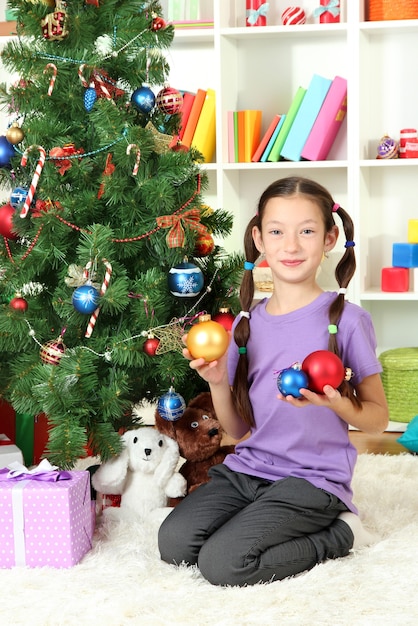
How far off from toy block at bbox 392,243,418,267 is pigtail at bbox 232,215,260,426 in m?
1.28

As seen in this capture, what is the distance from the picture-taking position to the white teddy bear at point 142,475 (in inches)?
80.7

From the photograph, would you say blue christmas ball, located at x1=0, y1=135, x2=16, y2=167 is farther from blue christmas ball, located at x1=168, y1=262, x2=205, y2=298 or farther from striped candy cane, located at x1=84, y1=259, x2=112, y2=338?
blue christmas ball, located at x1=168, y1=262, x2=205, y2=298

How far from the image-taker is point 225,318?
6.89ft

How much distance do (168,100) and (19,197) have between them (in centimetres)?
40

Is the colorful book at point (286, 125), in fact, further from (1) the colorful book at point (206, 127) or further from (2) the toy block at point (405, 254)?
(2) the toy block at point (405, 254)

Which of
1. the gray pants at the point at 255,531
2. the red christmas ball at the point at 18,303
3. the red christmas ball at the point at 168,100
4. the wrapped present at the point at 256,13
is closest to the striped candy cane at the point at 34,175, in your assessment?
the red christmas ball at the point at 18,303

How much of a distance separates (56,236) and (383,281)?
1.50 metres

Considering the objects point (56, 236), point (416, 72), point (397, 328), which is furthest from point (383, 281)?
point (56, 236)

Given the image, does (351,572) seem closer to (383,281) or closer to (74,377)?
(74,377)

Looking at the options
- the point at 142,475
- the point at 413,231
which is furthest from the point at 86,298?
the point at 413,231

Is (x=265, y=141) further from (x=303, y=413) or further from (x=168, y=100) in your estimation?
(x=303, y=413)

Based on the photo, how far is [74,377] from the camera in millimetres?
1962

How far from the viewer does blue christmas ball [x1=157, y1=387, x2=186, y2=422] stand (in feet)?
6.76

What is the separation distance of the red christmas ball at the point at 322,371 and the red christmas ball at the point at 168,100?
779 millimetres
